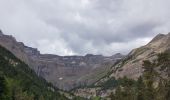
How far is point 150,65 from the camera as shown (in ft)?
245

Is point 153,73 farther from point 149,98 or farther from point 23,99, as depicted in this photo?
point 23,99

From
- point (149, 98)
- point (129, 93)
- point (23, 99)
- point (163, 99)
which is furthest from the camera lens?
point (23, 99)

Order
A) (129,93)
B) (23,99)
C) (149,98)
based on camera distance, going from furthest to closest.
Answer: (23,99) → (129,93) → (149,98)

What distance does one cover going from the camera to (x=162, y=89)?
7150 cm

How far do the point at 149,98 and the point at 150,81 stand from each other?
567 centimetres

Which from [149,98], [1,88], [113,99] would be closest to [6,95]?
[1,88]

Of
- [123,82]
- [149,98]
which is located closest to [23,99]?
[123,82]

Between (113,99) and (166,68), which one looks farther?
(113,99)

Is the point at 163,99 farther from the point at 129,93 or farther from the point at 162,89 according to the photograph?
the point at 129,93

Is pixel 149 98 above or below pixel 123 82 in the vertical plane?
below

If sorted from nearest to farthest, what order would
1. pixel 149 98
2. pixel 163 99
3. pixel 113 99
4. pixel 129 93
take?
pixel 163 99 → pixel 149 98 → pixel 129 93 → pixel 113 99

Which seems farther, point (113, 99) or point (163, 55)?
point (113, 99)

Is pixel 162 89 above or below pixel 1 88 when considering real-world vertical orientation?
below

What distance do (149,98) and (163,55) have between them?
28.3ft
